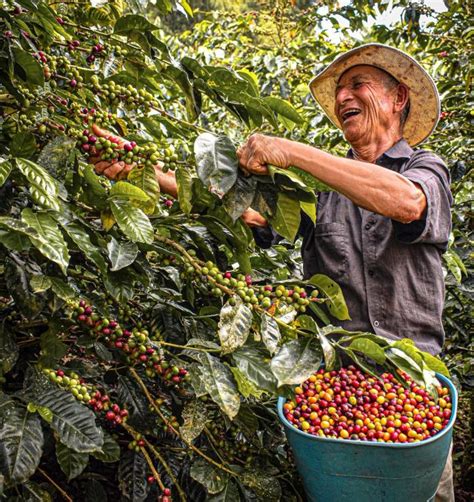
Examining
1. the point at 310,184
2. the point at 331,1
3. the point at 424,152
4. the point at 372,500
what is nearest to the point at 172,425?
the point at 372,500

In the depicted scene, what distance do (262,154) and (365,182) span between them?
1.13 ft

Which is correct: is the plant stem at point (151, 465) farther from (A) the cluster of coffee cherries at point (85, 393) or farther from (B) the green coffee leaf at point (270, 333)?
(B) the green coffee leaf at point (270, 333)

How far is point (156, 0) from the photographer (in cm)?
155

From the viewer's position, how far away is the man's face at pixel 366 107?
6.57 ft

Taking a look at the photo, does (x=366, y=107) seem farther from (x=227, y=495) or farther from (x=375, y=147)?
(x=227, y=495)

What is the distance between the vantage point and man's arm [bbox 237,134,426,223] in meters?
1.32

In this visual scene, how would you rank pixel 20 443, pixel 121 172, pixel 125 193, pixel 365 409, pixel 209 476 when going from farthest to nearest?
1. pixel 121 172
2. pixel 209 476
3. pixel 365 409
4. pixel 125 193
5. pixel 20 443

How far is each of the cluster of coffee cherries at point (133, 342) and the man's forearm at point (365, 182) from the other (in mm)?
547

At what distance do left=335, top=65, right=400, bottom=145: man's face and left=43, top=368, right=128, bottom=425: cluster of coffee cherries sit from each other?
118cm

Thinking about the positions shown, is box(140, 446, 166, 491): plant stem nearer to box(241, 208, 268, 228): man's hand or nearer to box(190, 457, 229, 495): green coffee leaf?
box(190, 457, 229, 495): green coffee leaf

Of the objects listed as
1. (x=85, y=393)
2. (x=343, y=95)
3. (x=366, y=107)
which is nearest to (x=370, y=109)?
(x=366, y=107)

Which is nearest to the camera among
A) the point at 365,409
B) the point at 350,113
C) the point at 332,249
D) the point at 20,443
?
the point at 20,443

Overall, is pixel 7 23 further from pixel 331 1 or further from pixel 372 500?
pixel 331 1

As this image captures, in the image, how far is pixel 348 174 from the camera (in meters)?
1.49
